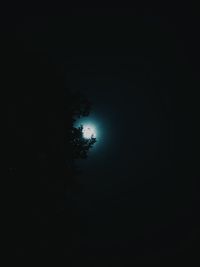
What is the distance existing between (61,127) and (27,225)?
4146 millimetres

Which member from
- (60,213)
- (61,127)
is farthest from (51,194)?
(61,127)

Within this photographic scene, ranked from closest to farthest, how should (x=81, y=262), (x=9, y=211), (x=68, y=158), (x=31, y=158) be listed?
(x=9, y=211) → (x=31, y=158) → (x=68, y=158) → (x=81, y=262)

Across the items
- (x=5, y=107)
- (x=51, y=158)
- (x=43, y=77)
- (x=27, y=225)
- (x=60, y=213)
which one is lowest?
(x=27, y=225)

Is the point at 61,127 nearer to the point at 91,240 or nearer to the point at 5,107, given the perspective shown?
the point at 5,107

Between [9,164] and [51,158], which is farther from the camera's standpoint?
[51,158]

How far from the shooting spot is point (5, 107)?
1186 centimetres

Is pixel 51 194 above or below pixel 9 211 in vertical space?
above

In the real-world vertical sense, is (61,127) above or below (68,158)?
above

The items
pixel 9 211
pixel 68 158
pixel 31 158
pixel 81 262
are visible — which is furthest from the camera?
pixel 81 262

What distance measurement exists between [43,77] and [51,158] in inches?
141

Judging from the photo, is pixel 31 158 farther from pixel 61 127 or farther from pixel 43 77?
pixel 43 77

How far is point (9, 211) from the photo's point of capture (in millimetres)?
10891

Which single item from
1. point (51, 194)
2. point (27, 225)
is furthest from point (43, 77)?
point (27, 225)

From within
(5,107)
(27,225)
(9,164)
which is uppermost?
(5,107)
